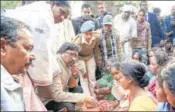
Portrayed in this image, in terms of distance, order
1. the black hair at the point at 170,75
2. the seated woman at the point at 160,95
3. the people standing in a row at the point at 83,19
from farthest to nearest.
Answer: the people standing in a row at the point at 83,19 → the seated woman at the point at 160,95 → the black hair at the point at 170,75

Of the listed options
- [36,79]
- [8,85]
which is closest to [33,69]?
[36,79]

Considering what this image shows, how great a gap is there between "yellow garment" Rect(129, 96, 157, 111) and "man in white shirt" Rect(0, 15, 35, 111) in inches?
36.1

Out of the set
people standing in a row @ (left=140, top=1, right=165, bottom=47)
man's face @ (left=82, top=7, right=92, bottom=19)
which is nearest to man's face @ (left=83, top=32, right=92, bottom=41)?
man's face @ (left=82, top=7, right=92, bottom=19)

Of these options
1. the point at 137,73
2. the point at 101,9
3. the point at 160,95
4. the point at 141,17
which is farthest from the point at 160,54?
the point at 101,9

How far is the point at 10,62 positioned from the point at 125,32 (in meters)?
2.13

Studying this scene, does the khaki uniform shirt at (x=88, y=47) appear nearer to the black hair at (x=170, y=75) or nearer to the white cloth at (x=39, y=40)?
the white cloth at (x=39, y=40)

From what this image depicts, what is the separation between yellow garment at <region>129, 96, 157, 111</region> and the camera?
5.85 ft

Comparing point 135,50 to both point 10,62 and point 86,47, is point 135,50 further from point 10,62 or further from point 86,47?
point 10,62

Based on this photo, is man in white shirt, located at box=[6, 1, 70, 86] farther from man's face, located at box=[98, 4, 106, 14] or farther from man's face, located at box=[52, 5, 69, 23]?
man's face, located at box=[98, 4, 106, 14]

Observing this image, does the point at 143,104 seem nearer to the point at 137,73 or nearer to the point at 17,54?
the point at 137,73

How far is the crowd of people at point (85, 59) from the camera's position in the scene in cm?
95

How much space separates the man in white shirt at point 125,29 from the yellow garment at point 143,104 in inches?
38.0

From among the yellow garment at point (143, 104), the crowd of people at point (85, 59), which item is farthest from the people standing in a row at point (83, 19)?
the yellow garment at point (143, 104)

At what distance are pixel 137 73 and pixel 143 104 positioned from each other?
9.5 inches
